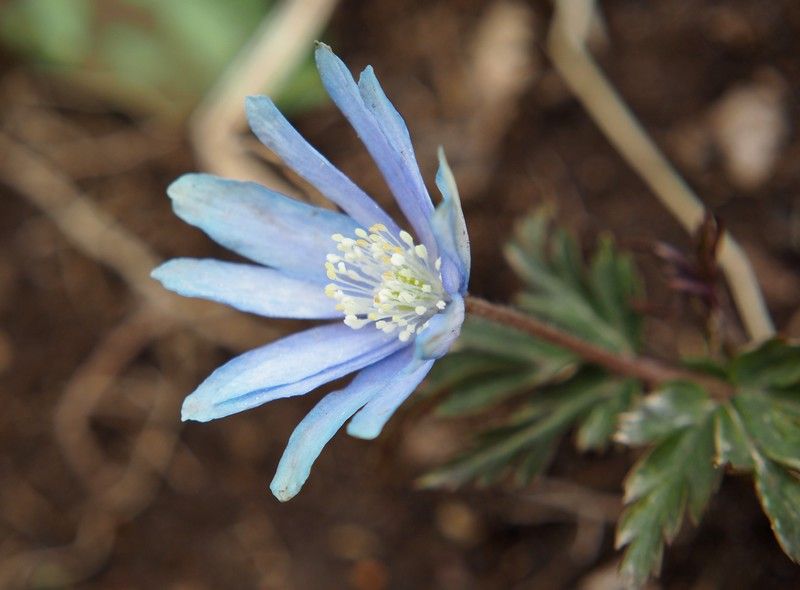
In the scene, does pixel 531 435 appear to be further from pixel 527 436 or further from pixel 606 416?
pixel 606 416

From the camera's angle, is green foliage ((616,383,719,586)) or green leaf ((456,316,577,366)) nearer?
green foliage ((616,383,719,586))

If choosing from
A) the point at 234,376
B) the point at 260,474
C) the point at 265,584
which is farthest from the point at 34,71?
the point at 234,376

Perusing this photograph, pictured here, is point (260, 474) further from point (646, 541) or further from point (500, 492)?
point (646, 541)

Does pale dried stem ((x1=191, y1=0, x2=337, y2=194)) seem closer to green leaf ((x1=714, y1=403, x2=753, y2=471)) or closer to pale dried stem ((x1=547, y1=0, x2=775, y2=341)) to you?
pale dried stem ((x1=547, y1=0, x2=775, y2=341))

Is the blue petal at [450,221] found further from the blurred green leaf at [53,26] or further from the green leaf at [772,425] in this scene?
the blurred green leaf at [53,26]

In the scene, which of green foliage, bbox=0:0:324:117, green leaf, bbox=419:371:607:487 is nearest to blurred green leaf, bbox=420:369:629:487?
green leaf, bbox=419:371:607:487

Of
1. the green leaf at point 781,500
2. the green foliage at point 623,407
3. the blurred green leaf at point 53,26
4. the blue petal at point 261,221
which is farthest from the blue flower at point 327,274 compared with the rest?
the blurred green leaf at point 53,26

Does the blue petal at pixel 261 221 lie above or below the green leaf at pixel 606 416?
above
